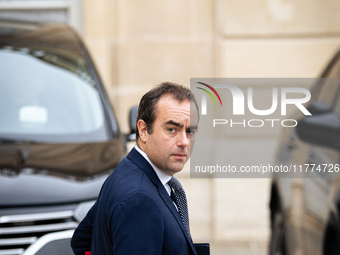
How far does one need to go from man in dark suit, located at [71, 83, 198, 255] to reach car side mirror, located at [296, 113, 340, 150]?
1.85 m

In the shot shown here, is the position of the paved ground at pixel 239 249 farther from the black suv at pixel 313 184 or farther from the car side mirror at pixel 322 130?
the car side mirror at pixel 322 130

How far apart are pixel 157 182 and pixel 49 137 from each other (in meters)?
1.97

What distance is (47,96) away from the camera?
11.9ft

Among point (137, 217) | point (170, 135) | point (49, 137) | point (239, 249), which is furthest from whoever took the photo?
point (239, 249)

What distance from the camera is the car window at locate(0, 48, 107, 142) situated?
3418 mm

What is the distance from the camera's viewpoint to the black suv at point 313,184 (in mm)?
3035

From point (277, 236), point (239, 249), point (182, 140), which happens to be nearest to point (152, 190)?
point (182, 140)

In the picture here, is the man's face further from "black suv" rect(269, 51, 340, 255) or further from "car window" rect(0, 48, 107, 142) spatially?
"car window" rect(0, 48, 107, 142)

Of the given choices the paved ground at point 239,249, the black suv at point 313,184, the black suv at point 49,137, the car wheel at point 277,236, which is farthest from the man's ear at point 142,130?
the paved ground at point 239,249

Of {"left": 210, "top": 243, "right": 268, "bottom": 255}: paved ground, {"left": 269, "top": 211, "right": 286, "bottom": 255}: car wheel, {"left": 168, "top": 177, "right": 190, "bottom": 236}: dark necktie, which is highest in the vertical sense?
{"left": 168, "top": 177, "right": 190, "bottom": 236}: dark necktie

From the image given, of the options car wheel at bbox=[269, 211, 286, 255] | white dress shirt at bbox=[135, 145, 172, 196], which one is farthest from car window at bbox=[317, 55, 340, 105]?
white dress shirt at bbox=[135, 145, 172, 196]

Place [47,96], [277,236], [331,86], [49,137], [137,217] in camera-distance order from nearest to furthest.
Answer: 1. [137,217]
2. [49,137]
3. [47,96]
4. [331,86]
5. [277,236]

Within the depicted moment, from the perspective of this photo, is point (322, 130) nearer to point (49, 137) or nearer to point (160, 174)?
point (49, 137)

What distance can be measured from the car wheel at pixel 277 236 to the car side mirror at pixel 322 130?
0.79m
